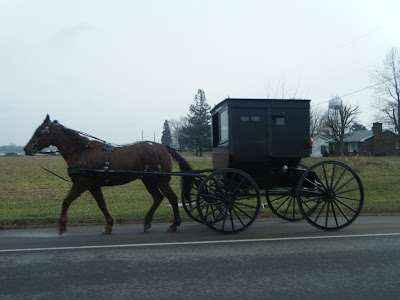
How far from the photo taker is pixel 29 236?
23.6 feet

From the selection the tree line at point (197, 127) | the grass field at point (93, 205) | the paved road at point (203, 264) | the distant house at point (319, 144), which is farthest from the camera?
the distant house at point (319, 144)

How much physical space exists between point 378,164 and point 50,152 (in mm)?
20636

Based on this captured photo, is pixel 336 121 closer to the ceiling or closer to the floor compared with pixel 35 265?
closer to the ceiling

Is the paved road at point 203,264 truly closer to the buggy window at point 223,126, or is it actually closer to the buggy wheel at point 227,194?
the buggy wheel at point 227,194

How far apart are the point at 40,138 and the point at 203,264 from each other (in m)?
4.38

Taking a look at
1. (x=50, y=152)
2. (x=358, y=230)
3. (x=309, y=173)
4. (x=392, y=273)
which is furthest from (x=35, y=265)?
(x=358, y=230)

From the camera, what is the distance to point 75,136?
24.6ft

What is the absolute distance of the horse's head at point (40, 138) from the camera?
Answer: 755cm

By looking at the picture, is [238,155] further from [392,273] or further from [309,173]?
[392,273]

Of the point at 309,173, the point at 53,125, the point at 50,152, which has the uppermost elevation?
the point at 53,125

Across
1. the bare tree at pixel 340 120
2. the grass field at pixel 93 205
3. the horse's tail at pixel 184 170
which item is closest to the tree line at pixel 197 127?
the bare tree at pixel 340 120

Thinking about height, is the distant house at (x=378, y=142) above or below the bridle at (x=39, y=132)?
above

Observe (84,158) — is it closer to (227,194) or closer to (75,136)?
(75,136)

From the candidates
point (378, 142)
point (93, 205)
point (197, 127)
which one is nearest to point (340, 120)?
point (378, 142)
